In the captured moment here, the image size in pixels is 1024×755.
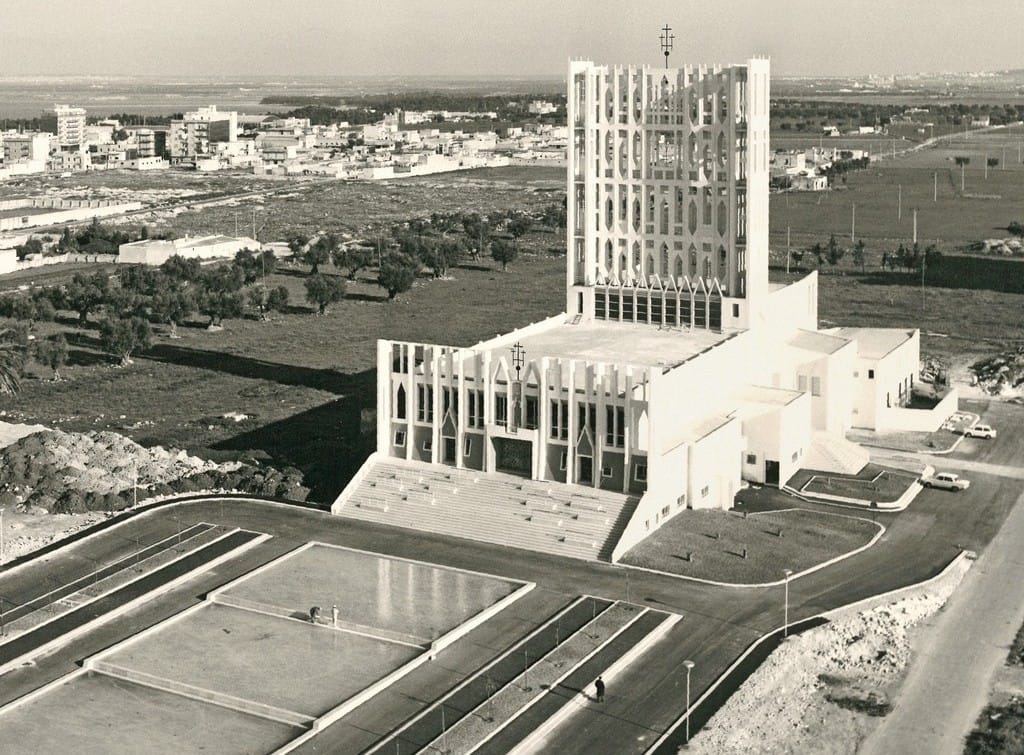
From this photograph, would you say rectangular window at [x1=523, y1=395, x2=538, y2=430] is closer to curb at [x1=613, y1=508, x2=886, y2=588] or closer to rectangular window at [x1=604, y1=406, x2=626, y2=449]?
rectangular window at [x1=604, y1=406, x2=626, y2=449]

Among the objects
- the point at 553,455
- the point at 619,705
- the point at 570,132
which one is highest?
the point at 570,132

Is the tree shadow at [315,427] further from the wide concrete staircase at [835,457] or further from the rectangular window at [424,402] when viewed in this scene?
the wide concrete staircase at [835,457]

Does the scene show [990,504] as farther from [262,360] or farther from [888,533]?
[262,360]

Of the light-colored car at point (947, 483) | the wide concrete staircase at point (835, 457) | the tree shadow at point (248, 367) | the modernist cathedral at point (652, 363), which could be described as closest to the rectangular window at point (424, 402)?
the modernist cathedral at point (652, 363)

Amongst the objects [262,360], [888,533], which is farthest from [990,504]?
[262,360]

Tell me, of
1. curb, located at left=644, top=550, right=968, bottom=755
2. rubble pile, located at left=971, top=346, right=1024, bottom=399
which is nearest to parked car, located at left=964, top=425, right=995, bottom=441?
rubble pile, located at left=971, top=346, right=1024, bottom=399
